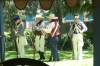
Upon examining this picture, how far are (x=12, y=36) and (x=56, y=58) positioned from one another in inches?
19.4

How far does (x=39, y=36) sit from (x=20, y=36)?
185 millimetres

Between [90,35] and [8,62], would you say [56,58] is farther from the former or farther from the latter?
[8,62]

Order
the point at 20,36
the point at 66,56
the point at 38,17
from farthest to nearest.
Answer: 1. the point at 66,56
2. the point at 20,36
3. the point at 38,17

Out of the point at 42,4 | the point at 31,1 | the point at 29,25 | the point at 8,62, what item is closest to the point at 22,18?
the point at 29,25

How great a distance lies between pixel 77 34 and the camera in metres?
2.56

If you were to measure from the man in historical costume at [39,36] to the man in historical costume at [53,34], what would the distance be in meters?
0.05

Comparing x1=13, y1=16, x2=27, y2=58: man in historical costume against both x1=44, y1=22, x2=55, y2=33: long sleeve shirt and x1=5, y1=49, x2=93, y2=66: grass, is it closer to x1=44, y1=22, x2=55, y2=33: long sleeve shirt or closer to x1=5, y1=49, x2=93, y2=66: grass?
x1=5, y1=49, x2=93, y2=66: grass

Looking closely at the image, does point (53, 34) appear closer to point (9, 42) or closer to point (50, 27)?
point (50, 27)

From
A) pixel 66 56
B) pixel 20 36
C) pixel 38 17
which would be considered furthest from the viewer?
pixel 66 56

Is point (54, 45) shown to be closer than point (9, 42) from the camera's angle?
No

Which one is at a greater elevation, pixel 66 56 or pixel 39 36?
pixel 39 36

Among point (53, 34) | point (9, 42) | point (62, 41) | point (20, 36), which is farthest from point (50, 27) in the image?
point (9, 42)

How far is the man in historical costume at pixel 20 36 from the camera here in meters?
2.47

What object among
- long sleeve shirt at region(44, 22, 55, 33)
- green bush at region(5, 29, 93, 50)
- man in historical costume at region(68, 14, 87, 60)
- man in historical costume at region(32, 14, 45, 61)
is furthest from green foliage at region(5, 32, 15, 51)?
man in historical costume at region(68, 14, 87, 60)
